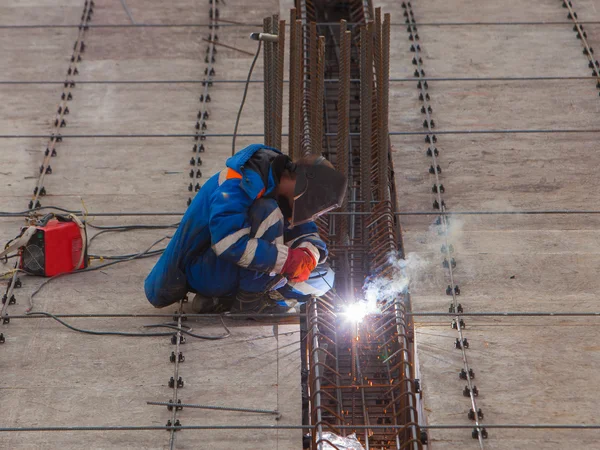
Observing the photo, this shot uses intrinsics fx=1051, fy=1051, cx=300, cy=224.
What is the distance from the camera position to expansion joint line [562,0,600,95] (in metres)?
12.3

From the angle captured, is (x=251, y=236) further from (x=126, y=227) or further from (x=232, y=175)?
(x=126, y=227)

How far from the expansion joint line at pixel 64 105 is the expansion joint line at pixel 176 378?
2.44 metres

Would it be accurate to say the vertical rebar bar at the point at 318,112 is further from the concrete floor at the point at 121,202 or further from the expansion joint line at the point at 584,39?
the expansion joint line at the point at 584,39

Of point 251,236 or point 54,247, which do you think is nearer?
point 251,236

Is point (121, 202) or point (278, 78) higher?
point (278, 78)

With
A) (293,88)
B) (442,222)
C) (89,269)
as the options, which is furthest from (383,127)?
(89,269)

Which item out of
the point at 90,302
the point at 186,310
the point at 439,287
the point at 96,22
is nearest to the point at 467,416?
the point at 439,287

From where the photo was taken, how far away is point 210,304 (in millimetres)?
8500

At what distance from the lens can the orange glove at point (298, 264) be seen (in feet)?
25.8

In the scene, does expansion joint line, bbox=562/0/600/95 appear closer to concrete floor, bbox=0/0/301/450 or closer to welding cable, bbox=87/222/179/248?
concrete floor, bbox=0/0/301/450

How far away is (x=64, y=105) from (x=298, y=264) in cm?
490

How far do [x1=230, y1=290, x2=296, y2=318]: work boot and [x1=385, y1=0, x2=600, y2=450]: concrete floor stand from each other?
1.26 m

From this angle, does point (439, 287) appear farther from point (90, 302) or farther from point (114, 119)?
point (114, 119)

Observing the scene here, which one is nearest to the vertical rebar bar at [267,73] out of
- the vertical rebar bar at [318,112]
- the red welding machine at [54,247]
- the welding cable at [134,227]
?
the vertical rebar bar at [318,112]
